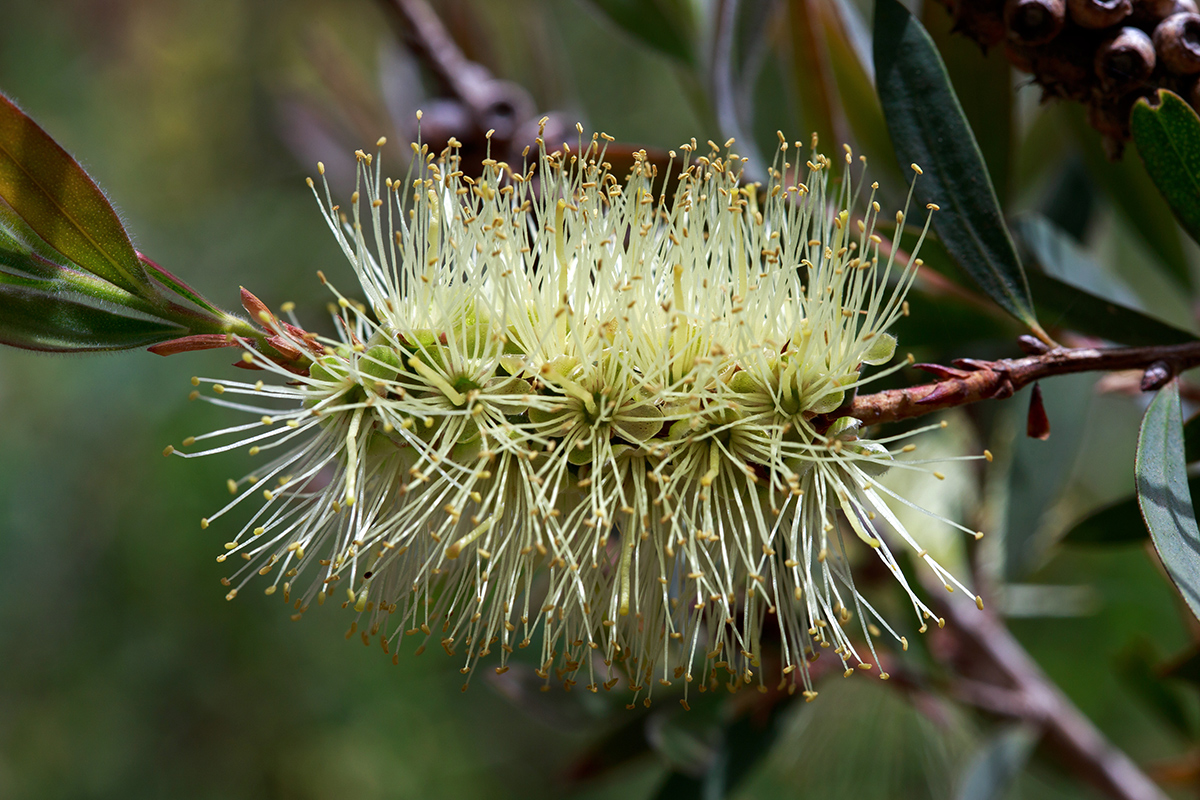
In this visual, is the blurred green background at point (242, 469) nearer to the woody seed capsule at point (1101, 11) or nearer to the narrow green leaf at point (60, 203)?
the woody seed capsule at point (1101, 11)

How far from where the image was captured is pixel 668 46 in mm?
1268

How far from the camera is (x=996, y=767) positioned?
1279mm

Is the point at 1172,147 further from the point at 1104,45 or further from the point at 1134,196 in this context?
the point at 1134,196

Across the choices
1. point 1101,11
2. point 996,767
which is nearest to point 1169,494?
point 1101,11

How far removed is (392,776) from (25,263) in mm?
2466

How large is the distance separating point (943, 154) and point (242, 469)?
8.07ft

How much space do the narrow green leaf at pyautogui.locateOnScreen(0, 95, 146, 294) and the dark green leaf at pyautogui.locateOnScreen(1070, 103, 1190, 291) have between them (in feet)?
3.53

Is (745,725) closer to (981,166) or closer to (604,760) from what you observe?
(604,760)

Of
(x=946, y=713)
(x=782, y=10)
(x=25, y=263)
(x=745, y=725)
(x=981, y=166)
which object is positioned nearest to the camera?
(x=25, y=263)

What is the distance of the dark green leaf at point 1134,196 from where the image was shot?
1091mm

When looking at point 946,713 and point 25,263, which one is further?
point 946,713

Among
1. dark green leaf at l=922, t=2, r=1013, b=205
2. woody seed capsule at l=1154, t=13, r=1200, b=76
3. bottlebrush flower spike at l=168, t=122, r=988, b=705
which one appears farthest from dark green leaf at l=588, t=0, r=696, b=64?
woody seed capsule at l=1154, t=13, r=1200, b=76

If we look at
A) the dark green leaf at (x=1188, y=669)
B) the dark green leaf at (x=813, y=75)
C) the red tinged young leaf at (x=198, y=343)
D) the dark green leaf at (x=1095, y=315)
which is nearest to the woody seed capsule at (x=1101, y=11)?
the dark green leaf at (x=1095, y=315)

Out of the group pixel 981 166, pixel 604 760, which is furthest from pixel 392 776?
pixel 981 166
